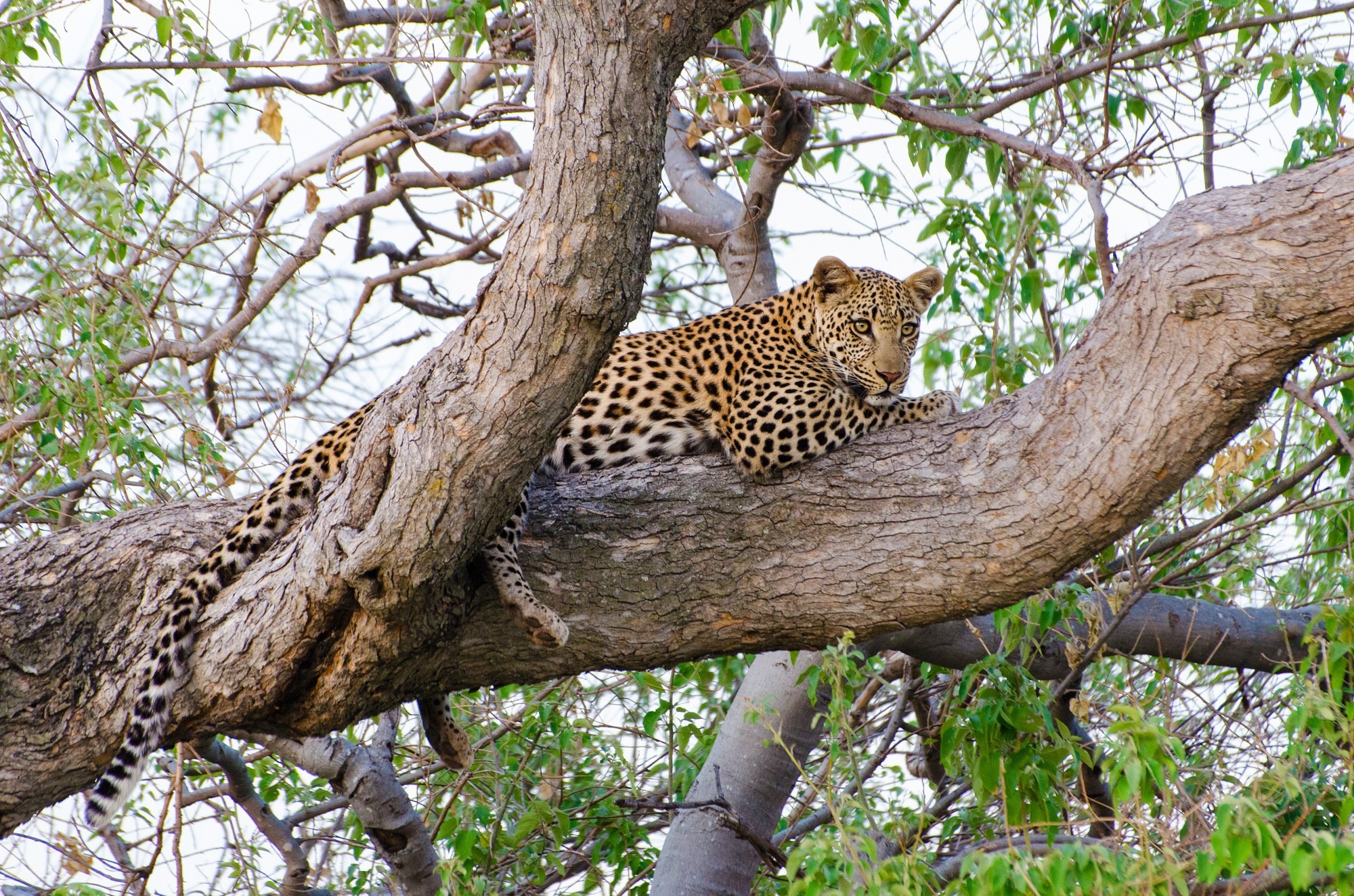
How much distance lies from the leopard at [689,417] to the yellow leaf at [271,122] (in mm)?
2386

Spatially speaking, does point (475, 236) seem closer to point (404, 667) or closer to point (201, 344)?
point (201, 344)

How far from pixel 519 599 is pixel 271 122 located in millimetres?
3956

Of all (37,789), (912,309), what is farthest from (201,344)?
(912,309)

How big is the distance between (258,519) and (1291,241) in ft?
12.0

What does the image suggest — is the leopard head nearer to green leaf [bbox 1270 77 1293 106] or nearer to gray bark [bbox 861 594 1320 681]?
gray bark [bbox 861 594 1320 681]

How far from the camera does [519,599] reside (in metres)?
4.55

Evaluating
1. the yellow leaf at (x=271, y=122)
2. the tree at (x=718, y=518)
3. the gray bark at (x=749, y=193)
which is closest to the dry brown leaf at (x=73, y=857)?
the tree at (x=718, y=518)

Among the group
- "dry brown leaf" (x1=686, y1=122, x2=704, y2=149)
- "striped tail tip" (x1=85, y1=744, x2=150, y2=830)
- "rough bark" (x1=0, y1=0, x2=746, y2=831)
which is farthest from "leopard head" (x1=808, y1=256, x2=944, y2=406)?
"striped tail tip" (x1=85, y1=744, x2=150, y2=830)

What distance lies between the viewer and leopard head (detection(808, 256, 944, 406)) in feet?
20.4

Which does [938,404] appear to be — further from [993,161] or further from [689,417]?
[993,161]

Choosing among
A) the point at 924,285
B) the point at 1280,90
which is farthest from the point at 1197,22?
the point at 924,285

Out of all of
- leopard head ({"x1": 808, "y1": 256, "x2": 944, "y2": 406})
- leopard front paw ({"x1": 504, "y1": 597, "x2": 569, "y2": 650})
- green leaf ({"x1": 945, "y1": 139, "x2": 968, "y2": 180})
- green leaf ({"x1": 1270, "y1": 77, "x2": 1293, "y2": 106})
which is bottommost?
leopard front paw ({"x1": 504, "y1": 597, "x2": 569, "y2": 650})

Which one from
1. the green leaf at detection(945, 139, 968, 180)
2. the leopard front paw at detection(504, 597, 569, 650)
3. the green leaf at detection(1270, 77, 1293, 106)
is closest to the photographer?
the leopard front paw at detection(504, 597, 569, 650)

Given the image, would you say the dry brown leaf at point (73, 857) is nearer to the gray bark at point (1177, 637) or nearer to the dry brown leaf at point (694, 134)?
the gray bark at point (1177, 637)
